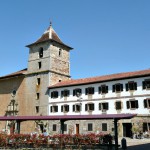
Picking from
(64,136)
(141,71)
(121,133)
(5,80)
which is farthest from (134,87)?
(5,80)

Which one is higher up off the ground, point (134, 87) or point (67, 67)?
point (67, 67)

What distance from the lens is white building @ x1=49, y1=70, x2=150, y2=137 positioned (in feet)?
112

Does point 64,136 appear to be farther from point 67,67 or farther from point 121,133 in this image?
point 67,67

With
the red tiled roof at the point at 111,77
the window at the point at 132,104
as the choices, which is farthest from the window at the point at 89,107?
the window at the point at 132,104

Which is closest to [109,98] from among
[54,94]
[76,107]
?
[76,107]

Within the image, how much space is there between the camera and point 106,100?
37.2 metres

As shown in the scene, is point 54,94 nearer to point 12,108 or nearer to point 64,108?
point 64,108

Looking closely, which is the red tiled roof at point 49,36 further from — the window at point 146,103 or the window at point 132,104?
the window at point 146,103

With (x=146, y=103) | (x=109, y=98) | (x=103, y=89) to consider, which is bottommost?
(x=146, y=103)

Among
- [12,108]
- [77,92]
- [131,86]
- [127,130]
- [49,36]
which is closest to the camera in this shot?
[131,86]

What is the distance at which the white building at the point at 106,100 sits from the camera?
34.2m

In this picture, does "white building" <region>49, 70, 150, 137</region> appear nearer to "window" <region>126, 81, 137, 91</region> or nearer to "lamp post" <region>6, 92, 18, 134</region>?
"window" <region>126, 81, 137, 91</region>

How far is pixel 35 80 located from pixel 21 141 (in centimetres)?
2755

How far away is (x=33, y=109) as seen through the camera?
4581 centimetres
